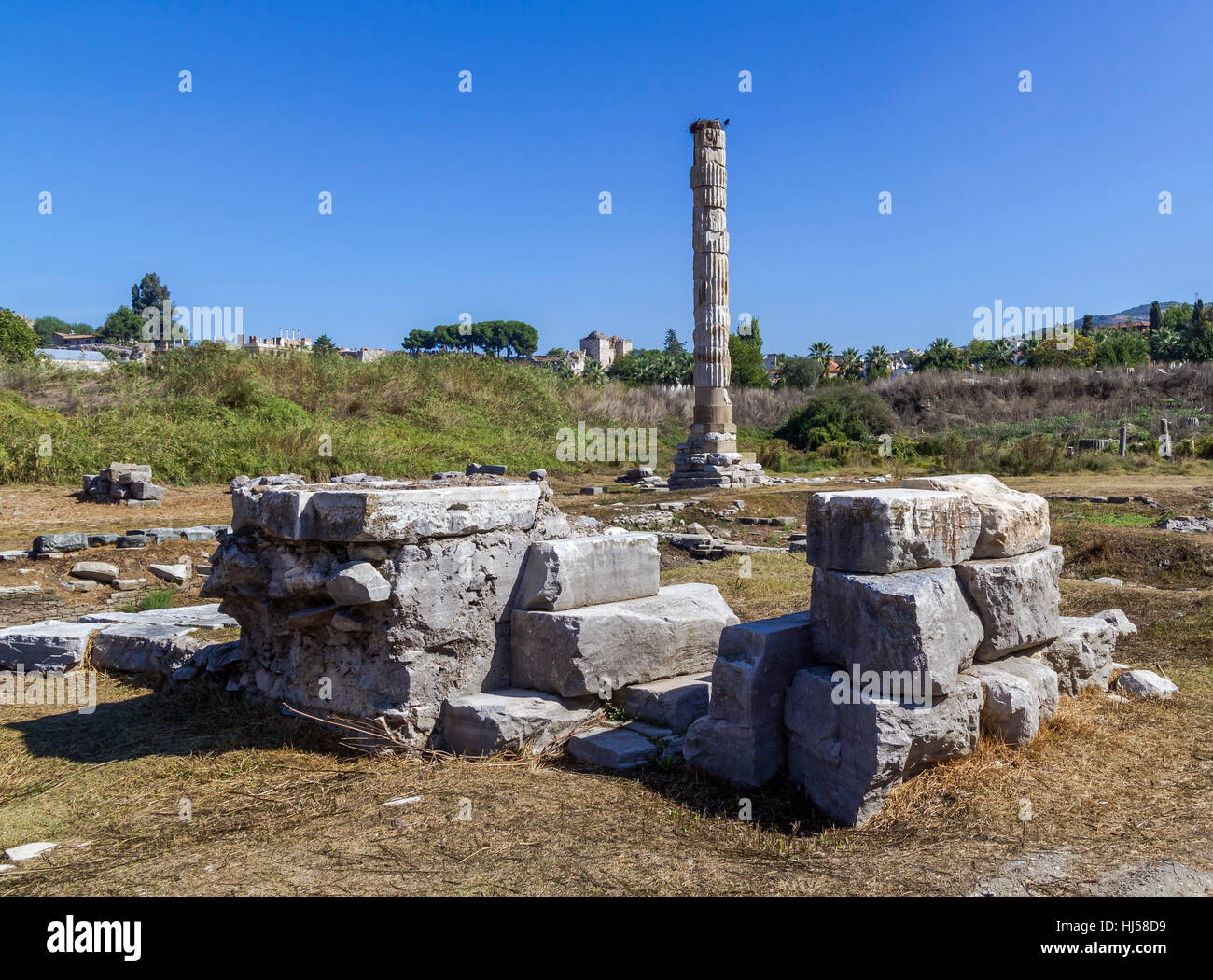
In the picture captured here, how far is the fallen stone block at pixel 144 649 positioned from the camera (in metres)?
6.05

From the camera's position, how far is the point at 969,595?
13.8ft

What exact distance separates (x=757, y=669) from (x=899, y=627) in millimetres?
673

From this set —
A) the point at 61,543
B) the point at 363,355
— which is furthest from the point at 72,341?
the point at 61,543

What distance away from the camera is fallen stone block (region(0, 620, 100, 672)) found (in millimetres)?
6434

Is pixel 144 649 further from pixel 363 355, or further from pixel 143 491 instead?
pixel 363 355

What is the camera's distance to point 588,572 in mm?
5000

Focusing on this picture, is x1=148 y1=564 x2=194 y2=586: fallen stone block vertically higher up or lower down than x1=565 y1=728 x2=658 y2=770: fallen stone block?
higher up

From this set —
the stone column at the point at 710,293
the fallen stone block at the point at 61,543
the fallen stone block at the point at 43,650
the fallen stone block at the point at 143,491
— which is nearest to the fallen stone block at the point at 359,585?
the fallen stone block at the point at 43,650

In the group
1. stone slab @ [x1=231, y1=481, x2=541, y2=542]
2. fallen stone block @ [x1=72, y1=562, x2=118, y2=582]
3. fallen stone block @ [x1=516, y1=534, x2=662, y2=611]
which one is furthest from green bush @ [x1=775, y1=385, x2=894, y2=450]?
stone slab @ [x1=231, y1=481, x2=541, y2=542]

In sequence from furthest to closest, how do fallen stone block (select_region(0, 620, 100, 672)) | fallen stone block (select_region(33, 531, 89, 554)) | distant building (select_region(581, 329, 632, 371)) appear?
distant building (select_region(581, 329, 632, 371)) < fallen stone block (select_region(33, 531, 89, 554)) < fallen stone block (select_region(0, 620, 100, 672))

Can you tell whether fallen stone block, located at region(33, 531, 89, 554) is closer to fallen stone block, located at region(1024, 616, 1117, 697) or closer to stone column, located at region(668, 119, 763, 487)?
fallen stone block, located at region(1024, 616, 1117, 697)

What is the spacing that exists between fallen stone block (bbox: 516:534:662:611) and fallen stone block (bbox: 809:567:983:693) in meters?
1.32

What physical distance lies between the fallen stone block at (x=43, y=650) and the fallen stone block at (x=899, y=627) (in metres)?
5.35

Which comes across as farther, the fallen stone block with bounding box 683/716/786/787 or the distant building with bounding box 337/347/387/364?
the distant building with bounding box 337/347/387/364
